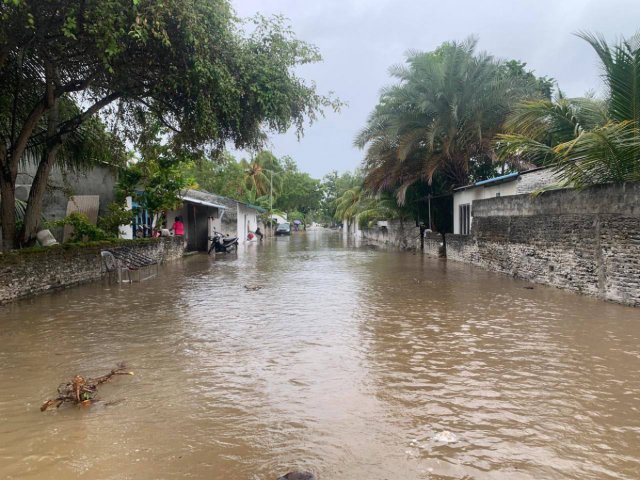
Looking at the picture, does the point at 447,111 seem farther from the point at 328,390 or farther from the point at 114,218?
the point at 328,390

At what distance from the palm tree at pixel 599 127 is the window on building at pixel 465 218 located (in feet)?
24.5

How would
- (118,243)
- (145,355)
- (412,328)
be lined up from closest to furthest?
1. (145,355)
2. (412,328)
3. (118,243)

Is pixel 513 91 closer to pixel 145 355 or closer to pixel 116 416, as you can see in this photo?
pixel 145 355

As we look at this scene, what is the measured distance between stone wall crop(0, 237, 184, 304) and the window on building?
13060 millimetres

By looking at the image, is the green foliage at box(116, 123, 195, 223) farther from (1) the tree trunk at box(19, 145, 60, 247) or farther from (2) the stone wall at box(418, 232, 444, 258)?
(2) the stone wall at box(418, 232, 444, 258)

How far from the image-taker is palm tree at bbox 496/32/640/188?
30.8 feet

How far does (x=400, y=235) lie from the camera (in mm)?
31031

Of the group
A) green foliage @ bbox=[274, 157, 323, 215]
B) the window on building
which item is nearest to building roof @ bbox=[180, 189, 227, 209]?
the window on building

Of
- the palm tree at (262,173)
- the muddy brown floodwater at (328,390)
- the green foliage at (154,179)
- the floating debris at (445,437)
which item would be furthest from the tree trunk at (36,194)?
the palm tree at (262,173)

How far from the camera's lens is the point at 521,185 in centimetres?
1530

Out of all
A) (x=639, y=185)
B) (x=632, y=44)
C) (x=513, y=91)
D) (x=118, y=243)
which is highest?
(x=513, y=91)

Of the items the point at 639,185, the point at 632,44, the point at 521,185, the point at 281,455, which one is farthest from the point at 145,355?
the point at 521,185

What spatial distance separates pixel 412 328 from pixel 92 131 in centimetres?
1118

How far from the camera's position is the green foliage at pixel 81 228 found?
1375 centimetres
